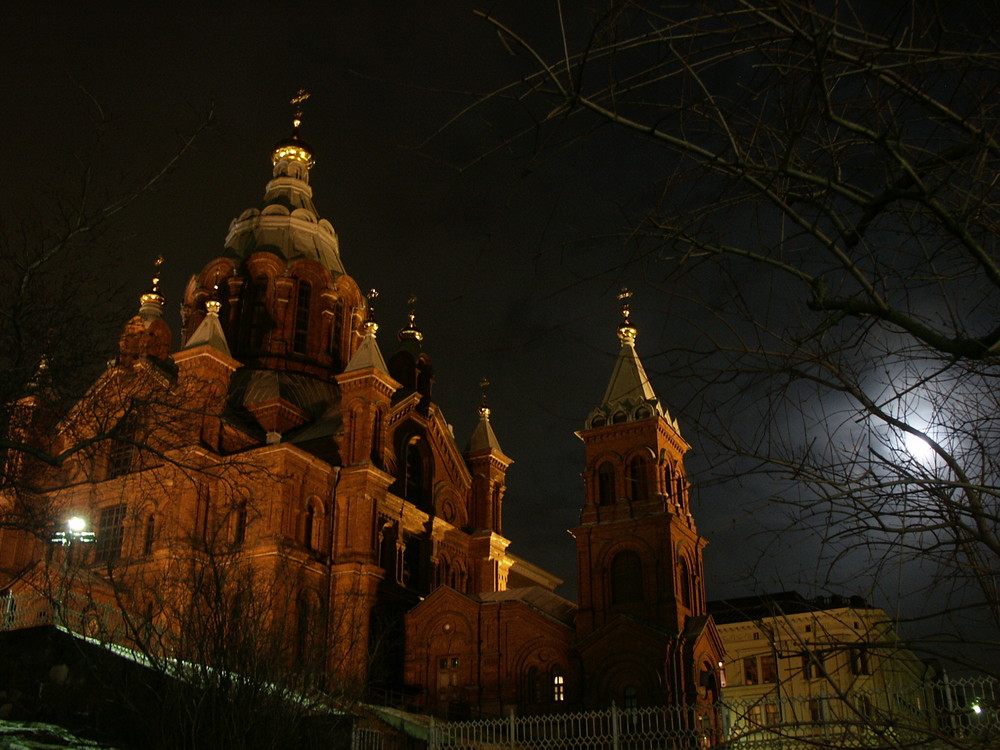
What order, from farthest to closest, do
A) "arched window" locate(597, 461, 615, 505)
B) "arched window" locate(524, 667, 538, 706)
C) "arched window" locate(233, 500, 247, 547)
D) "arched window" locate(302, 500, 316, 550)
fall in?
"arched window" locate(597, 461, 615, 505), "arched window" locate(302, 500, 316, 550), "arched window" locate(233, 500, 247, 547), "arched window" locate(524, 667, 538, 706)

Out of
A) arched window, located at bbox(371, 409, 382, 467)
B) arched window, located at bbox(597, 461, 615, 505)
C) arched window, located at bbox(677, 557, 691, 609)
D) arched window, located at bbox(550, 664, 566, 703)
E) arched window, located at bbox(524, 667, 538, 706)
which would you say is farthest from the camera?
arched window, located at bbox(371, 409, 382, 467)

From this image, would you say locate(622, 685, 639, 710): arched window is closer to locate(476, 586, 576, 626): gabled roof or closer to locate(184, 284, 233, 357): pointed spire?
locate(476, 586, 576, 626): gabled roof

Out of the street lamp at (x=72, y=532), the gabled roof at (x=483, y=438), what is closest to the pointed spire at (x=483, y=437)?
the gabled roof at (x=483, y=438)

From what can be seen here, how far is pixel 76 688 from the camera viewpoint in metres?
15.5

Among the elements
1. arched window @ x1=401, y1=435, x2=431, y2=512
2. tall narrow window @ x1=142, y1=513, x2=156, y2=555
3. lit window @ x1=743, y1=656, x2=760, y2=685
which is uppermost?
arched window @ x1=401, y1=435, x2=431, y2=512

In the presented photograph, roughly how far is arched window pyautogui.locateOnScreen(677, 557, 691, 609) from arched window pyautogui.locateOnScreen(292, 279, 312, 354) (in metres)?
19.6

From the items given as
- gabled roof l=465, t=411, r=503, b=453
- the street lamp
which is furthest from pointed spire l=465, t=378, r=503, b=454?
the street lamp

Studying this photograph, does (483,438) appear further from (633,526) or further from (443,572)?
(633,526)

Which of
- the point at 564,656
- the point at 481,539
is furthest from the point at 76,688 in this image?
the point at 481,539

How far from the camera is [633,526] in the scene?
34.8 meters

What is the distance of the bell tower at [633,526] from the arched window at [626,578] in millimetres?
35

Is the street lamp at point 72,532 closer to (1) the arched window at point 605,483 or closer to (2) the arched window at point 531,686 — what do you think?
(2) the arched window at point 531,686

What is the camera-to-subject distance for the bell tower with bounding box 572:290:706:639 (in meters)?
33.7

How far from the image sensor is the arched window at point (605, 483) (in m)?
36.2
